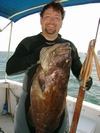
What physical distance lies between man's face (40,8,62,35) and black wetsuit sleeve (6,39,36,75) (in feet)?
0.98

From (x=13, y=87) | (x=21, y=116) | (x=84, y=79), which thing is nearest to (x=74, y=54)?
(x=84, y=79)

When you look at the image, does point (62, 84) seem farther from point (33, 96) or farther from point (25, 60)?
point (25, 60)

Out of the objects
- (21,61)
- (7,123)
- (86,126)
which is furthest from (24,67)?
(7,123)

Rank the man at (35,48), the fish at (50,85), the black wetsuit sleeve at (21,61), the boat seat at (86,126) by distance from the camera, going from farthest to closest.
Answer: the boat seat at (86,126)
the man at (35,48)
the black wetsuit sleeve at (21,61)
the fish at (50,85)

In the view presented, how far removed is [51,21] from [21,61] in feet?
2.13

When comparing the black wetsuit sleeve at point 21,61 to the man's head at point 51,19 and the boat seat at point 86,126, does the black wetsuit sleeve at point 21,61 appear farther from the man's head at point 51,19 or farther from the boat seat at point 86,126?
the boat seat at point 86,126

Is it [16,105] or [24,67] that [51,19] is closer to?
[24,67]

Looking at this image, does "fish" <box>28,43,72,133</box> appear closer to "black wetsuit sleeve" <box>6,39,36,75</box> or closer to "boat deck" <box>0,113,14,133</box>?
"black wetsuit sleeve" <box>6,39,36,75</box>

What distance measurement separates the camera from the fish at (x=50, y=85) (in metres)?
1.52

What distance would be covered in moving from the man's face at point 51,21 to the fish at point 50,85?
602 millimetres

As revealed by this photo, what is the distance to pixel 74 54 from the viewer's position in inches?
88.9

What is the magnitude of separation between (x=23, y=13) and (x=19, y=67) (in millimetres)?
A: 2367

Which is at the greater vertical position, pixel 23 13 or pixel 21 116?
pixel 23 13

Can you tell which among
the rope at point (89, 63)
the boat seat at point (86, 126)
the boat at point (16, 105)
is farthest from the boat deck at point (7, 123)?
the rope at point (89, 63)
